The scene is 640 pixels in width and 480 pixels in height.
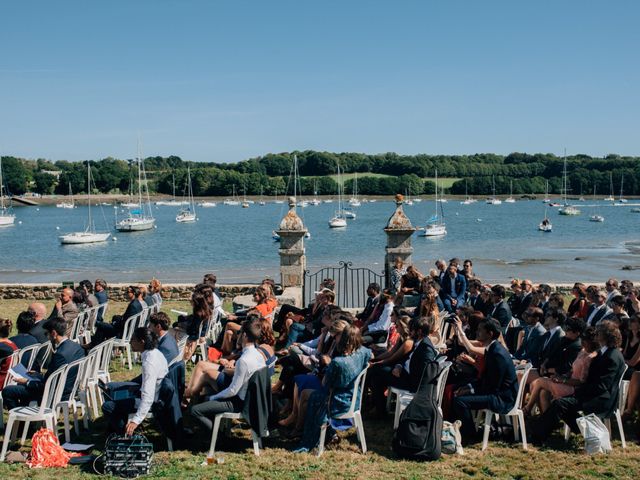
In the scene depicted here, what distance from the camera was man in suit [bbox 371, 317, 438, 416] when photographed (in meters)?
7.02

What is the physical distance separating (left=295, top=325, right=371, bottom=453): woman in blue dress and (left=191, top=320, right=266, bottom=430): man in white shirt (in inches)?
26.7

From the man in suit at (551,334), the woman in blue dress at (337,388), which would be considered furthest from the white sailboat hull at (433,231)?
the woman in blue dress at (337,388)

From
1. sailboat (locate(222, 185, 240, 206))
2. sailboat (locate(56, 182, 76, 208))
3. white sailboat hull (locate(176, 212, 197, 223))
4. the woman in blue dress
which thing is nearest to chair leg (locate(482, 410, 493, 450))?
the woman in blue dress

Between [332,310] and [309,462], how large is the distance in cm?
253

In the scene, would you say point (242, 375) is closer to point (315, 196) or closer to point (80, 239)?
point (80, 239)

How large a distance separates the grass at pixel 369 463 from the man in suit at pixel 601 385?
400 millimetres

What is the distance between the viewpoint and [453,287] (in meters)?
12.4

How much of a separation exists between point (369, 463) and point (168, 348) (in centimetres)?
245

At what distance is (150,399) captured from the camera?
257 inches

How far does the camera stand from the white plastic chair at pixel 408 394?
265 inches

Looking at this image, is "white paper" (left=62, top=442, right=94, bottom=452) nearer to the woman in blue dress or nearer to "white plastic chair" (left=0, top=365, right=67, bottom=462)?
"white plastic chair" (left=0, top=365, right=67, bottom=462)

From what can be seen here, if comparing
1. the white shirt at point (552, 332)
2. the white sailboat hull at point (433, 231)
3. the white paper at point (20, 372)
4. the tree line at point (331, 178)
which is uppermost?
the tree line at point (331, 178)

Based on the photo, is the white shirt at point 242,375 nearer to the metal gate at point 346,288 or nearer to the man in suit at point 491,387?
the man in suit at point 491,387

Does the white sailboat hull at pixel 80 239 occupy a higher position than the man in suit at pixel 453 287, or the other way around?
the man in suit at pixel 453 287
